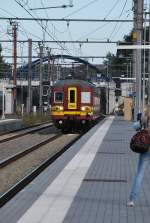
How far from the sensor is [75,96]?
3762 centimetres

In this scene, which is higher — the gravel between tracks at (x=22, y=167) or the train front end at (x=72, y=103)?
the train front end at (x=72, y=103)

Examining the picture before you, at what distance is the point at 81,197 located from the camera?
36.8 feet

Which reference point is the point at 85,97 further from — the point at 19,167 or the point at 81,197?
Answer: the point at 81,197

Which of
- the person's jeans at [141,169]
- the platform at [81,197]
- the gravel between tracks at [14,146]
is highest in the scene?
the person's jeans at [141,169]

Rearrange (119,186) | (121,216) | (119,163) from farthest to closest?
(119,163) < (119,186) < (121,216)

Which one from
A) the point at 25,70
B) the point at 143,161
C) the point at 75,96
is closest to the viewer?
the point at 143,161

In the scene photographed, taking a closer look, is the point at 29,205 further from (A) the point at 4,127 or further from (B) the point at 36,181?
(A) the point at 4,127

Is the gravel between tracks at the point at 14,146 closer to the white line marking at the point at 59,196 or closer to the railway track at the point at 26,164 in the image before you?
the railway track at the point at 26,164

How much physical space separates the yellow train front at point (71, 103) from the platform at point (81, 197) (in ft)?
63.2

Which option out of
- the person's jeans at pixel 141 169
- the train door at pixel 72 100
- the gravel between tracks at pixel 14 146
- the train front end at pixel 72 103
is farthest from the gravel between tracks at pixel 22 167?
the train door at pixel 72 100

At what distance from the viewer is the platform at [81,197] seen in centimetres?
934

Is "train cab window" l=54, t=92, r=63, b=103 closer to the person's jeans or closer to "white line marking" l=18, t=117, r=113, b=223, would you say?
"white line marking" l=18, t=117, r=113, b=223

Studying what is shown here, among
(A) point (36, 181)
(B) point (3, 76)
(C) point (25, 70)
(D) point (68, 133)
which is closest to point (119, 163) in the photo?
(A) point (36, 181)

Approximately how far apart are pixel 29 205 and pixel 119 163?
762cm
